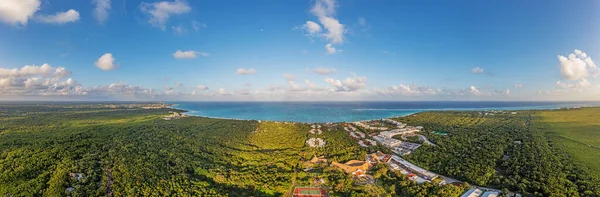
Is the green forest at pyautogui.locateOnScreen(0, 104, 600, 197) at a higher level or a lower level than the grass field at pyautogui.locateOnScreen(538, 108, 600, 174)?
lower

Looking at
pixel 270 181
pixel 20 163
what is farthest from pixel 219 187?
pixel 20 163

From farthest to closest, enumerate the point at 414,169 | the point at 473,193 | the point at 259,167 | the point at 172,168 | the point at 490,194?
the point at 259,167 < the point at 414,169 < the point at 172,168 < the point at 473,193 < the point at 490,194

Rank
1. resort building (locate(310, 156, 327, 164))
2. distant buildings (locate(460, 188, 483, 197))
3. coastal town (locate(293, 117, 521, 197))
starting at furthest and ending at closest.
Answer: resort building (locate(310, 156, 327, 164))
coastal town (locate(293, 117, 521, 197))
distant buildings (locate(460, 188, 483, 197))

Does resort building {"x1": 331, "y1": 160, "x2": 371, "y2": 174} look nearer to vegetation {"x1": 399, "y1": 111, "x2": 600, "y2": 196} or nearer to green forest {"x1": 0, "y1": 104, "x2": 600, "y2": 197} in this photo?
green forest {"x1": 0, "y1": 104, "x2": 600, "y2": 197}

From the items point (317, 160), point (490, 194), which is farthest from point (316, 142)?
point (490, 194)

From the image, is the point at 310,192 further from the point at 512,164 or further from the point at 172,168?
the point at 512,164

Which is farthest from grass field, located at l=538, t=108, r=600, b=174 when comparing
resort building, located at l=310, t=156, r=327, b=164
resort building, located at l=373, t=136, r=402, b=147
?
resort building, located at l=310, t=156, r=327, b=164

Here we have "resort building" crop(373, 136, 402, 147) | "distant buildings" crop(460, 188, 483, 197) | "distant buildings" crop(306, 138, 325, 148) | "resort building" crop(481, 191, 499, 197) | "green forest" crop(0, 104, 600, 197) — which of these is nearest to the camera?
"resort building" crop(481, 191, 499, 197)

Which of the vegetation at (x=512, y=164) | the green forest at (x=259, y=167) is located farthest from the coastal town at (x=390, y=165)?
the vegetation at (x=512, y=164)

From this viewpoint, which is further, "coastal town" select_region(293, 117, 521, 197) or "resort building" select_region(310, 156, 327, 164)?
"resort building" select_region(310, 156, 327, 164)

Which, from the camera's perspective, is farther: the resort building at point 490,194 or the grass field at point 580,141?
the grass field at point 580,141

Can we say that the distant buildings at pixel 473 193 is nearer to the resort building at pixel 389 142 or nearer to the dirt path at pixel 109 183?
the resort building at pixel 389 142
